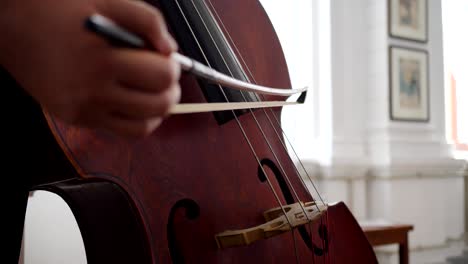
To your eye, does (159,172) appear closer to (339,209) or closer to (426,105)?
(339,209)

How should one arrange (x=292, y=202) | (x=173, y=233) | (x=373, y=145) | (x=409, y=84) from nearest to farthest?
(x=173, y=233) → (x=292, y=202) → (x=373, y=145) → (x=409, y=84)

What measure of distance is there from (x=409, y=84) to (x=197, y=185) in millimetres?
2376

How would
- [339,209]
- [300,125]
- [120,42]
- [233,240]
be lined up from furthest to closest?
[300,125]
[339,209]
[233,240]
[120,42]

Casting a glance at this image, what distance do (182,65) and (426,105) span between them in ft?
8.86

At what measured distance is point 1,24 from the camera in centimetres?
25

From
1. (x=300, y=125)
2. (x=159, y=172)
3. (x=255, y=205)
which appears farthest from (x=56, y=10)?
(x=300, y=125)

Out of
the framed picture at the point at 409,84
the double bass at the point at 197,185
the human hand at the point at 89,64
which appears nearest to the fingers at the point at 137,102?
the human hand at the point at 89,64

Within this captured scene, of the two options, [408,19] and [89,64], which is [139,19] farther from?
[408,19]

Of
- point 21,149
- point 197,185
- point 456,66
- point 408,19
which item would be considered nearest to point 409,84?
point 408,19

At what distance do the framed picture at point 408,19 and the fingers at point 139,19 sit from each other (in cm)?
254

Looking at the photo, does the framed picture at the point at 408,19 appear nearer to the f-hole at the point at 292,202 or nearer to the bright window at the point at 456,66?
the bright window at the point at 456,66

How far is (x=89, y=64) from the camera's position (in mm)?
225

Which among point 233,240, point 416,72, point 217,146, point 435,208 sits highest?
point 416,72

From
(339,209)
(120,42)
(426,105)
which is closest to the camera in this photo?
(120,42)
